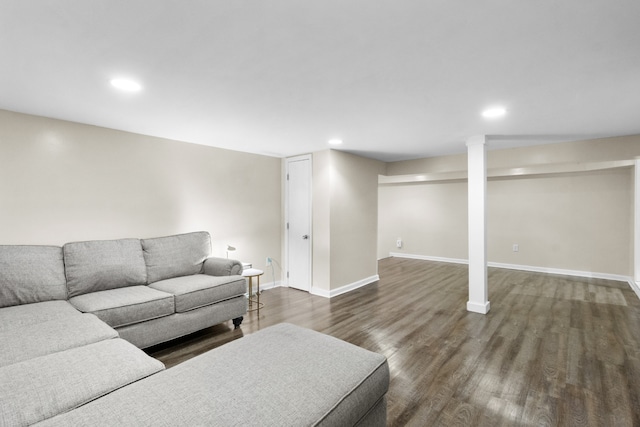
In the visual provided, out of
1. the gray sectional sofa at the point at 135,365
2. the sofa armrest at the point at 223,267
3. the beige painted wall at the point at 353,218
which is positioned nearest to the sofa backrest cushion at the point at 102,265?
the gray sectional sofa at the point at 135,365

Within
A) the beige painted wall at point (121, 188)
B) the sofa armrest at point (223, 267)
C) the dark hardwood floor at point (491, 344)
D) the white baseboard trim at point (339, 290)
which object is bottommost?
the dark hardwood floor at point (491, 344)

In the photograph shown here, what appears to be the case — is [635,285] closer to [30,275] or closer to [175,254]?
[175,254]

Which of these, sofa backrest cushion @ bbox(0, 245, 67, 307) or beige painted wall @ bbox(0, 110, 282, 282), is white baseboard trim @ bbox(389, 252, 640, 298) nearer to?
beige painted wall @ bbox(0, 110, 282, 282)

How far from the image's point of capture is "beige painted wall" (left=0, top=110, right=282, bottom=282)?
108 inches

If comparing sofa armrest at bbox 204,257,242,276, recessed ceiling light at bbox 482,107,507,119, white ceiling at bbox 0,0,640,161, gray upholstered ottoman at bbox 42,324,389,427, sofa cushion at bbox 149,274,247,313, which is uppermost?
recessed ceiling light at bbox 482,107,507,119

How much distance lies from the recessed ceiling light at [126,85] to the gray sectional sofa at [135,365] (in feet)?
5.33

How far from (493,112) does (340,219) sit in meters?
2.50

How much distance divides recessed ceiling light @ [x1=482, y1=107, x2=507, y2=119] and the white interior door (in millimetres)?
2563

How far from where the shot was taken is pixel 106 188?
3.25 metres

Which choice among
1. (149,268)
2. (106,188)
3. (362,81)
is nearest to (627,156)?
(362,81)

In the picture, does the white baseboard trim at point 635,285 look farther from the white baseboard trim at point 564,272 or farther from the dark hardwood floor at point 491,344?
the white baseboard trim at point 564,272

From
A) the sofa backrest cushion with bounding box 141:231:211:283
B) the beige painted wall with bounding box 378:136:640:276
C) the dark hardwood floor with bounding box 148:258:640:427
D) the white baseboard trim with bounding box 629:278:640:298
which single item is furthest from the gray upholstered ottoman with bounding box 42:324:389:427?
the white baseboard trim with bounding box 629:278:640:298

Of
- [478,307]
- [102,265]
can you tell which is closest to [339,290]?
[478,307]

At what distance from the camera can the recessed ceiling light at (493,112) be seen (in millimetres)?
2715
